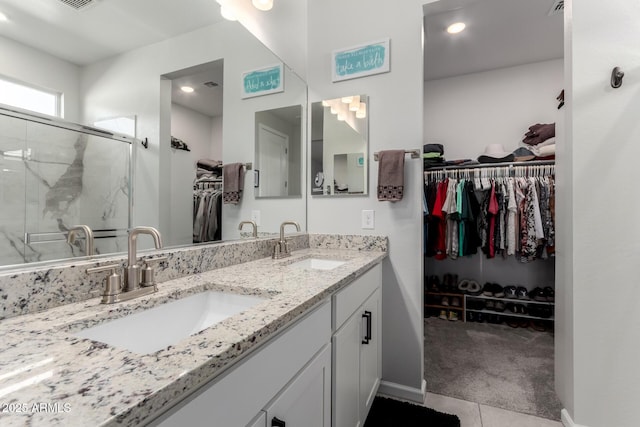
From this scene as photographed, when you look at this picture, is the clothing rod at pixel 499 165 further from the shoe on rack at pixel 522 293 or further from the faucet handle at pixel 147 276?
the faucet handle at pixel 147 276

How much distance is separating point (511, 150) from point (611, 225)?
2.01m

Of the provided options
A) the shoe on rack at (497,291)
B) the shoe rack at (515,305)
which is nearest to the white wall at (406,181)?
the shoe rack at (515,305)

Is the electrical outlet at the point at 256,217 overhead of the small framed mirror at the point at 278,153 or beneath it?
beneath

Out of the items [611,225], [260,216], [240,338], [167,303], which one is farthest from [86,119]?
[611,225]

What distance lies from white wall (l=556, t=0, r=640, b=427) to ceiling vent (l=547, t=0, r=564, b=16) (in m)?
0.93

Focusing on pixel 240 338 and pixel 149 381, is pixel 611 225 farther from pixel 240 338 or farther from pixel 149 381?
pixel 149 381

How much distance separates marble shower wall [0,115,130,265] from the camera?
67 cm

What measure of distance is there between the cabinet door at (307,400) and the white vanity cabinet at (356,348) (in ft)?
0.23

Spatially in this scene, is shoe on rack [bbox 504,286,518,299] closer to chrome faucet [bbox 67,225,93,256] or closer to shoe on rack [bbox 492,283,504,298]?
shoe on rack [bbox 492,283,504,298]

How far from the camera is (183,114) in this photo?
1.16m

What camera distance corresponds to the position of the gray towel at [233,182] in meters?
1.40

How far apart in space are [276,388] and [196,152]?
0.99m

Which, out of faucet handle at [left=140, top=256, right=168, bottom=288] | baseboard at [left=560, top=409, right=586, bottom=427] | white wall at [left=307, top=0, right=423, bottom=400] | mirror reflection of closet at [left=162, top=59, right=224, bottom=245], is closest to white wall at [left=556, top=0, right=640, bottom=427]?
baseboard at [left=560, top=409, right=586, bottom=427]

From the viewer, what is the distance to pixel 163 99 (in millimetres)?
1062
